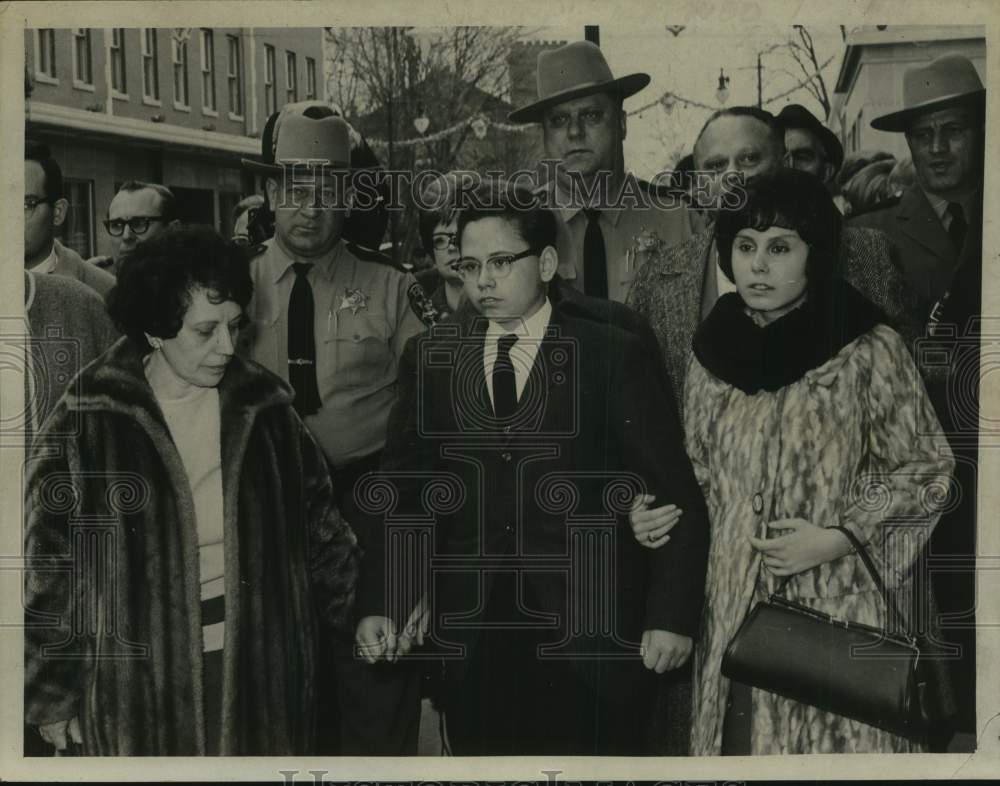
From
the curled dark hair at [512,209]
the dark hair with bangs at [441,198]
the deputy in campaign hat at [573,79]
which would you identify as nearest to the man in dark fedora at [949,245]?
the deputy in campaign hat at [573,79]

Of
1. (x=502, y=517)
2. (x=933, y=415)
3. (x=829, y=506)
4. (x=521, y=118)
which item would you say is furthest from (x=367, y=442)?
(x=933, y=415)

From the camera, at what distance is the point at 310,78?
6164 mm

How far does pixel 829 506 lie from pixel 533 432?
1304mm

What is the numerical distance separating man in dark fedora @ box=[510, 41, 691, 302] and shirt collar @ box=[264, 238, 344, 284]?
97cm

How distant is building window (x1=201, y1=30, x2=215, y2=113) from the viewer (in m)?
6.21

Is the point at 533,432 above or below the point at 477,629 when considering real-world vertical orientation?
above

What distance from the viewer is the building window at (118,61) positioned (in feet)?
20.2

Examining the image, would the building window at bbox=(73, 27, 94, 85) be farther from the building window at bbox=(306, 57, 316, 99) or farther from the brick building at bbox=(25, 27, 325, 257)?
the building window at bbox=(306, 57, 316, 99)

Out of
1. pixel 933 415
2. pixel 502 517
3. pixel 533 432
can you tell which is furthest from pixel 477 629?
pixel 933 415

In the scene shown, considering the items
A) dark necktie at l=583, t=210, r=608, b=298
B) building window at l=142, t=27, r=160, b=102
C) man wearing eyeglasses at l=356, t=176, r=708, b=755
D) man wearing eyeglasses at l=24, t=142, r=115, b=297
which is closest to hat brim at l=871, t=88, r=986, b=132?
dark necktie at l=583, t=210, r=608, b=298

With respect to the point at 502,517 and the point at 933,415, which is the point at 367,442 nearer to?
the point at 502,517

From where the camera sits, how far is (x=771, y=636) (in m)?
6.00

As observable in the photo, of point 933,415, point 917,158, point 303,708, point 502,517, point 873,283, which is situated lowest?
point 303,708

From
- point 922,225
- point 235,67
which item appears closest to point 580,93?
point 235,67
